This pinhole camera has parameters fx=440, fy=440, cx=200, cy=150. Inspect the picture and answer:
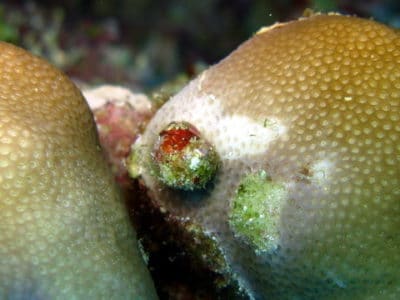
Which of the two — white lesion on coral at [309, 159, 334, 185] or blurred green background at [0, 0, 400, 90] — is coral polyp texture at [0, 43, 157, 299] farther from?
blurred green background at [0, 0, 400, 90]

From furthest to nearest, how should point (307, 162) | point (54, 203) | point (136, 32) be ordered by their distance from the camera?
1. point (136, 32)
2. point (307, 162)
3. point (54, 203)

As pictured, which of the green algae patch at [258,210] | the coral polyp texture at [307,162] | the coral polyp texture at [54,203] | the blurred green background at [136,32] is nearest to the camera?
the coral polyp texture at [54,203]

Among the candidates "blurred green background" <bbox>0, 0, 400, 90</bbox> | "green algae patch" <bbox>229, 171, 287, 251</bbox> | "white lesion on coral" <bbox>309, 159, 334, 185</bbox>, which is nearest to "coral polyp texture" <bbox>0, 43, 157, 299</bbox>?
"green algae patch" <bbox>229, 171, 287, 251</bbox>

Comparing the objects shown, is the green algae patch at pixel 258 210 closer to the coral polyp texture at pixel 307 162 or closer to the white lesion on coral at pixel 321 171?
the coral polyp texture at pixel 307 162

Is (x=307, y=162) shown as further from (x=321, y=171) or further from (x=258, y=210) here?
(x=258, y=210)

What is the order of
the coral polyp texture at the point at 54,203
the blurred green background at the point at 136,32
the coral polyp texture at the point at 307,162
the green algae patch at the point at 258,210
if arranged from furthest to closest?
1. the blurred green background at the point at 136,32
2. the green algae patch at the point at 258,210
3. the coral polyp texture at the point at 307,162
4. the coral polyp texture at the point at 54,203

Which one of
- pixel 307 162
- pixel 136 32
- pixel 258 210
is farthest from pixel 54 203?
pixel 136 32

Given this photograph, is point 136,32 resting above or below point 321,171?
below

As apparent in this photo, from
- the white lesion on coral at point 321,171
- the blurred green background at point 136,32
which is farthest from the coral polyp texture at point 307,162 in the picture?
the blurred green background at point 136,32
